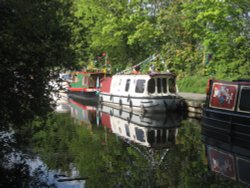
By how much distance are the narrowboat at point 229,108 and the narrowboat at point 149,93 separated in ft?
16.1

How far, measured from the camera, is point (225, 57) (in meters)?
22.4

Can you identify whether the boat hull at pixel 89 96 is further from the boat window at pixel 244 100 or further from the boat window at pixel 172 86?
the boat window at pixel 244 100

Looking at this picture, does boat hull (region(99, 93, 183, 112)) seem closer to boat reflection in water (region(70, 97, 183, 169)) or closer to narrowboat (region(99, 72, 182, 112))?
narrowboat (region(99, 72, 182, 112))

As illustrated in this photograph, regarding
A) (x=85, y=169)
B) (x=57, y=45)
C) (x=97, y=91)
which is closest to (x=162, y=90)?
(x=97, y=91)

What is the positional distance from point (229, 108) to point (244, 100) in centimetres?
71

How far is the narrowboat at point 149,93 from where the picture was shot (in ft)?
71.3

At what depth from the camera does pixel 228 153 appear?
12.8 meters

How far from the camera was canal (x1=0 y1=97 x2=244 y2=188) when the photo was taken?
9.66 metres

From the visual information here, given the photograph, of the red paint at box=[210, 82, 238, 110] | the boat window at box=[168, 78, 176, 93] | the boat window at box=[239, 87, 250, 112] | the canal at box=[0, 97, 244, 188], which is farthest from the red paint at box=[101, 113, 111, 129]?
the boat window at box=[239, 87, 250, 112]

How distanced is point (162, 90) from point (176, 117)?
194 centimetres

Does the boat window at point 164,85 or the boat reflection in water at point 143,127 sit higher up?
the boat window at point 164,85

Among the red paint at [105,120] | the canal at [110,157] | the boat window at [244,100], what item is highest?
the boat window at [244,100]

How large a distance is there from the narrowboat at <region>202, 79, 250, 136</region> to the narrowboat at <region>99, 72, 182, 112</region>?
194 inches


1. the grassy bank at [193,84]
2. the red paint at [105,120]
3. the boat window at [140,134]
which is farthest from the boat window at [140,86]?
the boat window at [140,134]
